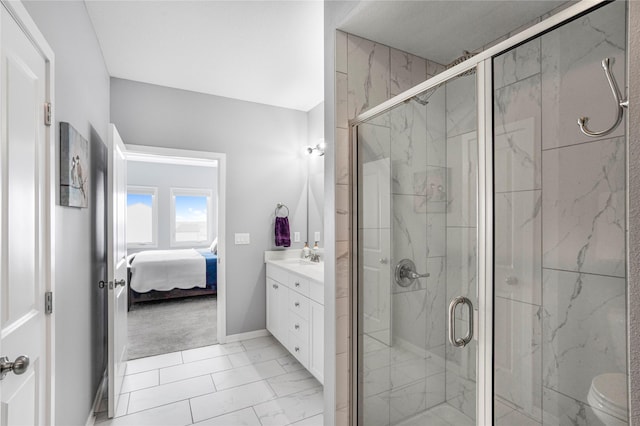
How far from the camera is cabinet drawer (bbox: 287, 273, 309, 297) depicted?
2668 millimetres

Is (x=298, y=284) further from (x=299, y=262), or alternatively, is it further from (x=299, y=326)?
(x=299, y=262)

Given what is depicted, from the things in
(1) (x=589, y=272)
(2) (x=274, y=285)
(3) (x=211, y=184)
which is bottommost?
(2) (x=274, y=285)

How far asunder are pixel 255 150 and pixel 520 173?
2.85m

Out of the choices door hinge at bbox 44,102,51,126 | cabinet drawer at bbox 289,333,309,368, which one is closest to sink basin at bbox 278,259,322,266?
cabinet drawer at bbox 289,333,309,368

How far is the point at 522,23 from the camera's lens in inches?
69.2

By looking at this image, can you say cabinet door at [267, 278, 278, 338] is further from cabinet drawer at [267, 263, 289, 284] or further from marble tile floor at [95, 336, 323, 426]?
marble tile floor at [95, 336, 323, 426]

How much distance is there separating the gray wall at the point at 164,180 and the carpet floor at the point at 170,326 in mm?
2432

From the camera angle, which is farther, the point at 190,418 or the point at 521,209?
the point at 190,418

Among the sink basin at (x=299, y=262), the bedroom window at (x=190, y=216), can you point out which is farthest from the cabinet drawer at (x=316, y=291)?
the bedroom window at (x=190, y=216)

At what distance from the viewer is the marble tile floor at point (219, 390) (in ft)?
7.09

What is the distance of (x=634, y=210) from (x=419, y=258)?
1103 mm

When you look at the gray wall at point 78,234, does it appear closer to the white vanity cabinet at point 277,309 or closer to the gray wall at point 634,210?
the white vanity cabinet at point 277,309

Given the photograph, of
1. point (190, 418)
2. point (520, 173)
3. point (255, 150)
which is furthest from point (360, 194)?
point (255, 150)

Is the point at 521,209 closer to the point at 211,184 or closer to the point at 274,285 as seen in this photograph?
the point at 274,285
